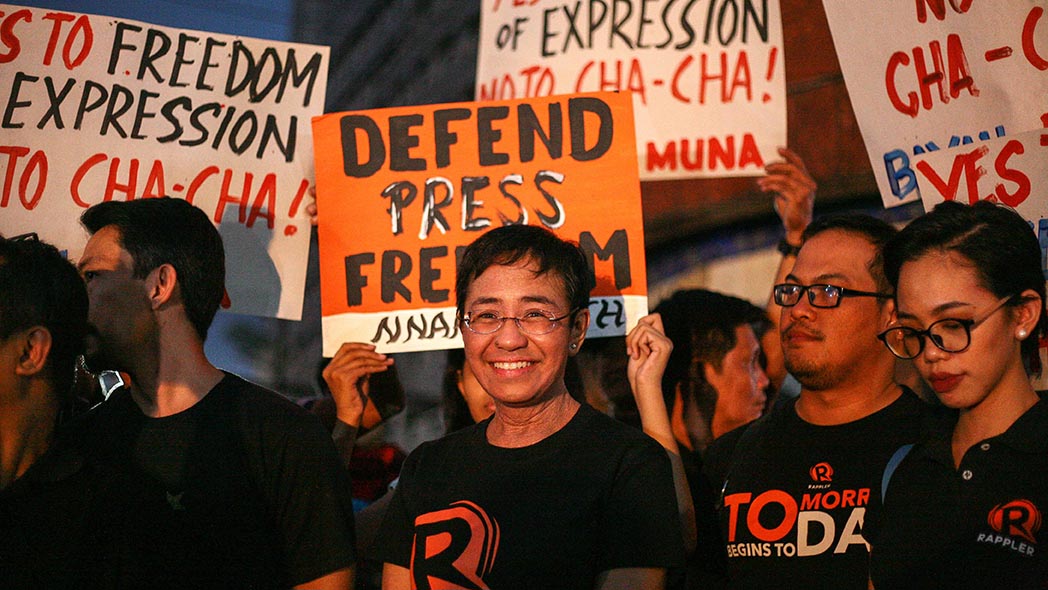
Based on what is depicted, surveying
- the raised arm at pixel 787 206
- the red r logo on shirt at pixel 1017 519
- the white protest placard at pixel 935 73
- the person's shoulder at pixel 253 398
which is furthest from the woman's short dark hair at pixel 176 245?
the white protest placard at pixel 935 73

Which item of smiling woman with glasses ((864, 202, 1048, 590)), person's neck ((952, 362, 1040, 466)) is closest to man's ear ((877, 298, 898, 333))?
smiling woman with glasses ((864, 202, 1048, 590))

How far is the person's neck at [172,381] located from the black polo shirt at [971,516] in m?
1.64

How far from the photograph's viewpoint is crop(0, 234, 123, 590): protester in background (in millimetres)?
2287

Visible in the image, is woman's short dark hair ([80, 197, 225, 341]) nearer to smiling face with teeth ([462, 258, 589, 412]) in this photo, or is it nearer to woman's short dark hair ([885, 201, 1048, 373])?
smiling face with teeth ([462, 258, 589, 412])

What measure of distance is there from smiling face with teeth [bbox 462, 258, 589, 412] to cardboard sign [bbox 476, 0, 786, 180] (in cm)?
145

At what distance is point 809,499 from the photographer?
2.68 metres

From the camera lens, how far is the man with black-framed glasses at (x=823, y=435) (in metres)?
2.63

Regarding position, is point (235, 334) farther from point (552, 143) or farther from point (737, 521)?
point (737, 521)

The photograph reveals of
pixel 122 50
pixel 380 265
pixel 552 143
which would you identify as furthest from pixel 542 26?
pixel 122 50

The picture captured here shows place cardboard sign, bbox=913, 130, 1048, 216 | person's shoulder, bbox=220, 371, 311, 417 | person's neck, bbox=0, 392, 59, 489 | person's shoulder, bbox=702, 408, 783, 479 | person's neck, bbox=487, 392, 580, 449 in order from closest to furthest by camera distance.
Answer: person's neck, bbox=0, 392, 59, 489
person's neck, bbox=487, 392, 580, 449
person's shoulder, bbox=220, 371, 311, 417
person's shoulder, bbox=702, 408, 783, 479
cardboard sign, bbox=913, 130, 1048, 216

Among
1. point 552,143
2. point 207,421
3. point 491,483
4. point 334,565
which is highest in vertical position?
point 552,143

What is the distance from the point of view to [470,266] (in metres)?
2.62

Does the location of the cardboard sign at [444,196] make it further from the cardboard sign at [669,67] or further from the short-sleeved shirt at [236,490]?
the short-sleeved shirt at [236,490]

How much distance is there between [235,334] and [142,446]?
1286 millimetres
